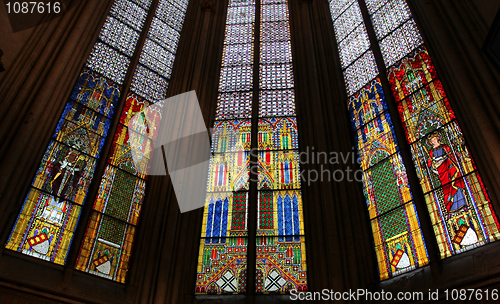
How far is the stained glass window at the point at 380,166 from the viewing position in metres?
6.02

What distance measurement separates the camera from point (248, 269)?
22.1 feet

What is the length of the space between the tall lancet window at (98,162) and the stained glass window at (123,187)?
0.6 inches

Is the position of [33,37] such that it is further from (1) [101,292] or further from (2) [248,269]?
(2) [248,269]

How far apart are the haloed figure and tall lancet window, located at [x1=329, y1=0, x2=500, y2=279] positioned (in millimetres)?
14

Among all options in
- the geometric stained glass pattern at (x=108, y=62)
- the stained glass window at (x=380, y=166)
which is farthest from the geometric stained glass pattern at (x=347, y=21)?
the geometric stained glass pattern at (x=108, y=62)

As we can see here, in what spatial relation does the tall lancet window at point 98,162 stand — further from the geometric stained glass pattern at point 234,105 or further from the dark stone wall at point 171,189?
the geometric stained glass pattern at point 234,105

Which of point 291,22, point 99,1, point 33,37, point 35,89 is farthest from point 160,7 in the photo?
point 35,89

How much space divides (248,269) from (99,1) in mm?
6202

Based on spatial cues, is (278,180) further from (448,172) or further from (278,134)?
(448,172)

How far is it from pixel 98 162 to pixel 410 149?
17.3 feet

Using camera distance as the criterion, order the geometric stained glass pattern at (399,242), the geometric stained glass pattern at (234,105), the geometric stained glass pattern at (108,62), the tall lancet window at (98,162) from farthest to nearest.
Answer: the geometric stained glass pattern at (234,105), the geometric stained glass pattern at (108,62), the tall lancet window at (98,162), the geometric stained glass pattern at (399,242)

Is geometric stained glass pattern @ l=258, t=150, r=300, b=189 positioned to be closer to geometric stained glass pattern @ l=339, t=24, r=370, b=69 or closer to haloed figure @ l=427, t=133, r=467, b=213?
haloed figure @ l=427, t=133, r=467, b=213

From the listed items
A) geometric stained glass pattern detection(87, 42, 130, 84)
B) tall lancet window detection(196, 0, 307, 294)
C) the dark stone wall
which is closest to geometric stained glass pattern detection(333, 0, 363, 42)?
tall lancet window detection(196, 0, 307, 294)

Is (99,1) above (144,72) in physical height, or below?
above
